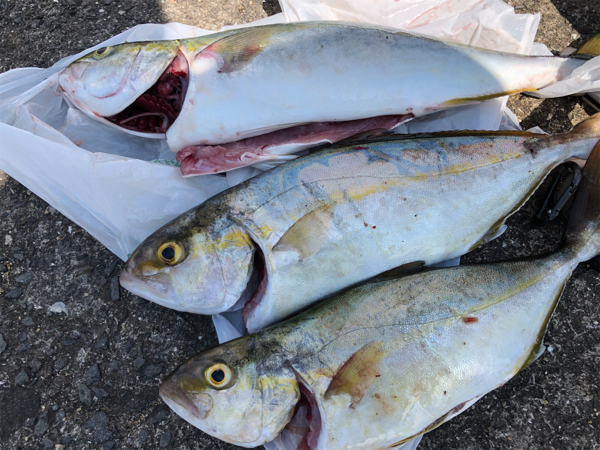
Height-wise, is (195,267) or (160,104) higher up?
(160,104)

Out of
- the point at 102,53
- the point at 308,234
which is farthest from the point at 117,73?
the point at 308,234

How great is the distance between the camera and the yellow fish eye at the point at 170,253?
1.72 meters

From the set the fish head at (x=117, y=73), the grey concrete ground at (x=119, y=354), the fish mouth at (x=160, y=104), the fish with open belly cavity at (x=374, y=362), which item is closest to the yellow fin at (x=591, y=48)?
the grey concrete ground at (x=119, y=354)

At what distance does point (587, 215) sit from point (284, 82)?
62.7 inches

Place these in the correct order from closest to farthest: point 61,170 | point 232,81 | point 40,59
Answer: point 232,81, point 61,170, point 40,59

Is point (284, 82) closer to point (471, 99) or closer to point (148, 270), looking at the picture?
point (471, 99)

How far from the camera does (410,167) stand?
1.86 m

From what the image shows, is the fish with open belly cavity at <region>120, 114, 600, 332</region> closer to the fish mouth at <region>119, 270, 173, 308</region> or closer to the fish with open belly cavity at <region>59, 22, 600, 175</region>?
the fish mouth at <region>119, 270, 173, 308</region>

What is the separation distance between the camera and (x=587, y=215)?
1.98 metres

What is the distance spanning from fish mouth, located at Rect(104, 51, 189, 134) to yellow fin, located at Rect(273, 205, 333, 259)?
3.05 ft

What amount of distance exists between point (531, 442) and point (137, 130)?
2.52 m

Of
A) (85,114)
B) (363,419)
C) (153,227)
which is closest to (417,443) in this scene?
(363,419)

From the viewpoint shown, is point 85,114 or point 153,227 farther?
point 85,114

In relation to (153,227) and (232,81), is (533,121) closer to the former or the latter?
(232,81)
